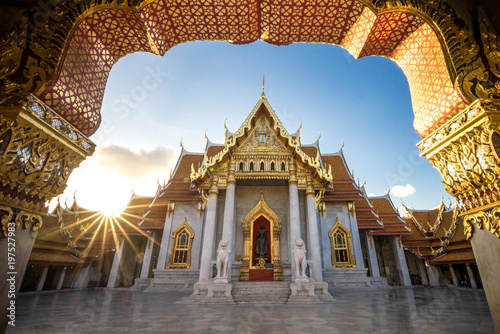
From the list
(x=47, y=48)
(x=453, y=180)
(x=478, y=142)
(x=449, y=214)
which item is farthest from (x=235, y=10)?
(x=449, y=214)

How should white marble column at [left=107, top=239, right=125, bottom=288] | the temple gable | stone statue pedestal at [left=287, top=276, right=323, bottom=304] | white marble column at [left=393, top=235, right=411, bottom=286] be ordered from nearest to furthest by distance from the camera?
stone statue pedestal at [left=287, top=276, right=323, bottom=304]
the temple gable
white marble column at [left=107, top=239, right=125, bottom=288]
white marble column at [left=393, top=235, right=411, bottom=286]

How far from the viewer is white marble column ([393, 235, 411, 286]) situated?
632 inches

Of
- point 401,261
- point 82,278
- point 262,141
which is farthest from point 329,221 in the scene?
point 82,278

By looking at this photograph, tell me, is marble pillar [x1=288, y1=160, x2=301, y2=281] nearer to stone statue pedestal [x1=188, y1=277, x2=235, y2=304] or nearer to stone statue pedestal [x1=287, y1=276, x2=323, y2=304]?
stone statue pedestal [x1=287, y1=276, x2=323, y2=304]

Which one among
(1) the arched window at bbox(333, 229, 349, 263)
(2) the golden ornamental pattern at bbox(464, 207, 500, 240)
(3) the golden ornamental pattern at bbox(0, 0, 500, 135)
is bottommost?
(2) the golden ornamental pattern at bbox(464, 207, 500, 240)

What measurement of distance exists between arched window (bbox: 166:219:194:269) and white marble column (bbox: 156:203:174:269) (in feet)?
0.94

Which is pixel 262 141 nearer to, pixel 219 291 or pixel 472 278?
pixel 219 291

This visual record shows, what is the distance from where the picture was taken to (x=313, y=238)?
9625 mm

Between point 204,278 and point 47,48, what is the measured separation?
835 cm

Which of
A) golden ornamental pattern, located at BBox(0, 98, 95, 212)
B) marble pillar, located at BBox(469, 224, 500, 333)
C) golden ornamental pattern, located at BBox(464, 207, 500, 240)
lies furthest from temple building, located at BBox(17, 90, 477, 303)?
golden ornamental pattern, located at BBox(0, 98, 95, 212)

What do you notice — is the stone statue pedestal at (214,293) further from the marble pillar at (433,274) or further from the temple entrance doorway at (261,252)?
the marble pillar at (433,274)

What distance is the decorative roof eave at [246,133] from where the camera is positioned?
34.8ft

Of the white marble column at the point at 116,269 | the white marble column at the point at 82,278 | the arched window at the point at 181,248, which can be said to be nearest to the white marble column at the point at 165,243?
the arched window at the point at 181,248

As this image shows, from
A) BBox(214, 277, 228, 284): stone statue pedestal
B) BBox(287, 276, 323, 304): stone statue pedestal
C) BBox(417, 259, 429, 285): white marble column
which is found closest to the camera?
BBox(287, 276, 323, 304): stone statue pedestal
